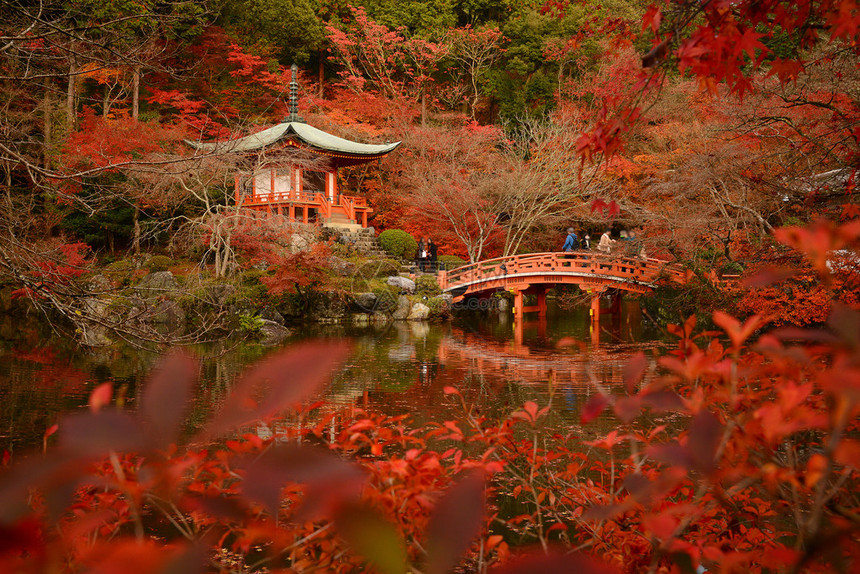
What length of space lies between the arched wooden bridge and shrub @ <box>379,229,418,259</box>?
2458 mm

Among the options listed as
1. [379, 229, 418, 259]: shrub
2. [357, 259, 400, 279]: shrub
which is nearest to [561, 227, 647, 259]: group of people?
[357, 259, 400, 279]: shrub

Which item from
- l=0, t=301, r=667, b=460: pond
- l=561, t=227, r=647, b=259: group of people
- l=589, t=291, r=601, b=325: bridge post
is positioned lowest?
l=0, t=301, r=667, b=460: pond

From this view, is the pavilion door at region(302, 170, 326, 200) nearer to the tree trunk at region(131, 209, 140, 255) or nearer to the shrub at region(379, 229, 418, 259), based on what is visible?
the shrub at region(379, 229, 418, 259)

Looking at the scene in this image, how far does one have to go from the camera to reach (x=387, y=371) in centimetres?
871

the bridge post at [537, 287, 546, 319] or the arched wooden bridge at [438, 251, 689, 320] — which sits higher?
the arched wooden bridge at [438, 251, 689, 320]

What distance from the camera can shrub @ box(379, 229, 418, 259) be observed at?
19859 mm

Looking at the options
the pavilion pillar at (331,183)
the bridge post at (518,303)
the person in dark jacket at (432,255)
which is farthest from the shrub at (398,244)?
the bridge post at (518,303)

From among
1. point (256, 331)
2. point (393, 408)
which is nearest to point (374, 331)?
point (256, 331)

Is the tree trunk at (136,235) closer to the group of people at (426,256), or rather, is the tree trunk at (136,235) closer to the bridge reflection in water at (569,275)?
the group of people at (426,256)

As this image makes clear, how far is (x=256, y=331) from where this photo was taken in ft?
41.2

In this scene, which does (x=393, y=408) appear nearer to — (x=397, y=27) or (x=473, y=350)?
(x=473, y=350)

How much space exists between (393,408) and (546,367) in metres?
3.64

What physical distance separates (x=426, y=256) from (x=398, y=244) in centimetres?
112

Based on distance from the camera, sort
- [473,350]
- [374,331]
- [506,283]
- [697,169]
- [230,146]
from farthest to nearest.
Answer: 1. [506,283]
2. [374,331]
3. [697,169]
4. [473,350]
5. [230,146]
